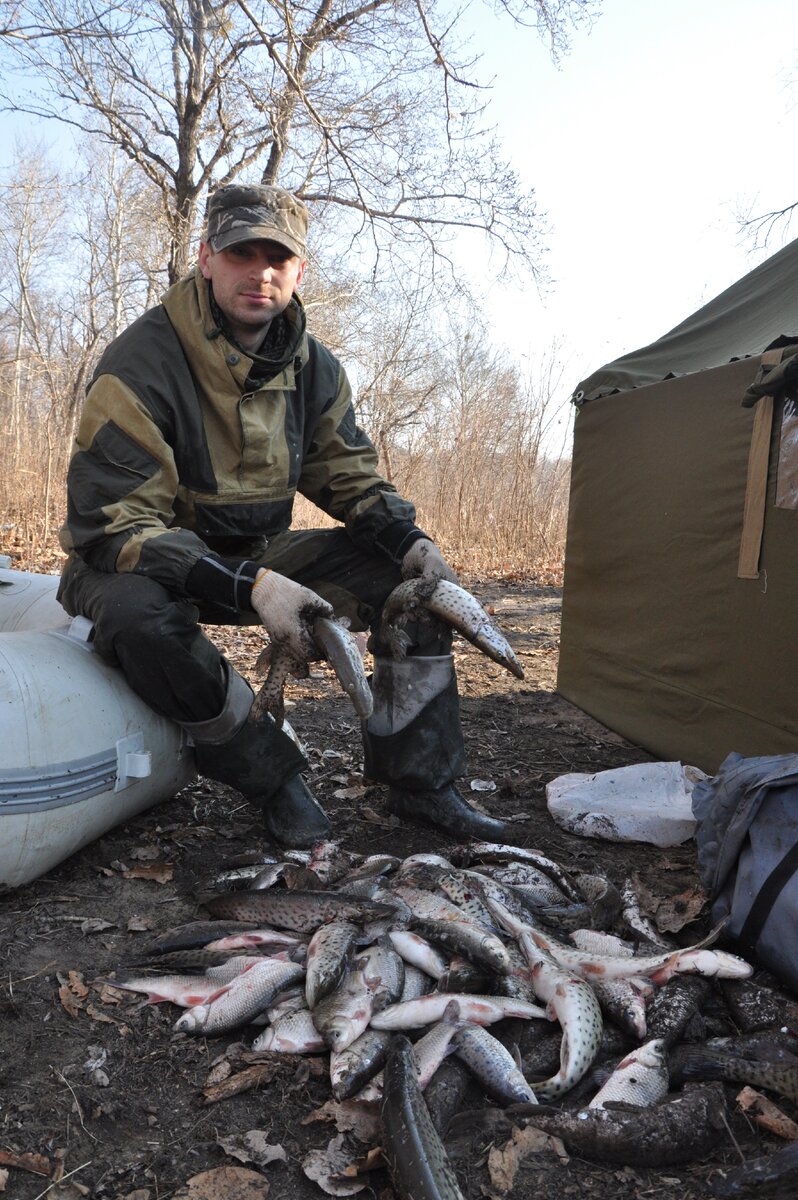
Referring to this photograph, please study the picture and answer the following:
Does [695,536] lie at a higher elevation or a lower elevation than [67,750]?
higher

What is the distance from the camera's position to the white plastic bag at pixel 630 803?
3.54m

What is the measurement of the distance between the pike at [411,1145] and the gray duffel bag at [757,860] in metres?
1.09

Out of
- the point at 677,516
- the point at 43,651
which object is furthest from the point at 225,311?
the point at 677,516

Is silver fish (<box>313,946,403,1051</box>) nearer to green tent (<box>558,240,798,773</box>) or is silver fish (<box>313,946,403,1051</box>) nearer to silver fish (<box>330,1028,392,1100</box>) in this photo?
silver fish (<box>330,1028,392,1100</box>)

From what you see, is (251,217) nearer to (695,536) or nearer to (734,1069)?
(695,536)

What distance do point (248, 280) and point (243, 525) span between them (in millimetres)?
925

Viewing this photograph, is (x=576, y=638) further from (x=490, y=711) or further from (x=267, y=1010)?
(x=267, y=1010)

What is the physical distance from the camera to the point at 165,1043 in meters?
2.16

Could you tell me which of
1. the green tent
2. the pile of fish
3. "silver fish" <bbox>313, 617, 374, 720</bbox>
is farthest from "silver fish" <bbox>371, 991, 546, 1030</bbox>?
the green tent

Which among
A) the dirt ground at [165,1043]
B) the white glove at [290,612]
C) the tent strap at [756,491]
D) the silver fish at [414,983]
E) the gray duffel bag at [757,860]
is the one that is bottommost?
the dirt ground at [165,1043]

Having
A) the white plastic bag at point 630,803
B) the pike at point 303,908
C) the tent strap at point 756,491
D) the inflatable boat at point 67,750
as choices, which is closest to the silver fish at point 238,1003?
the pike at point 303,908

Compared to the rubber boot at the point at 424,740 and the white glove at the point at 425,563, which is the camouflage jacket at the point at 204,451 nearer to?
the white glove at the point at 425,563

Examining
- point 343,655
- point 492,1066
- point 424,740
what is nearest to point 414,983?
point 492,1066

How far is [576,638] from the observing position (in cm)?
571
